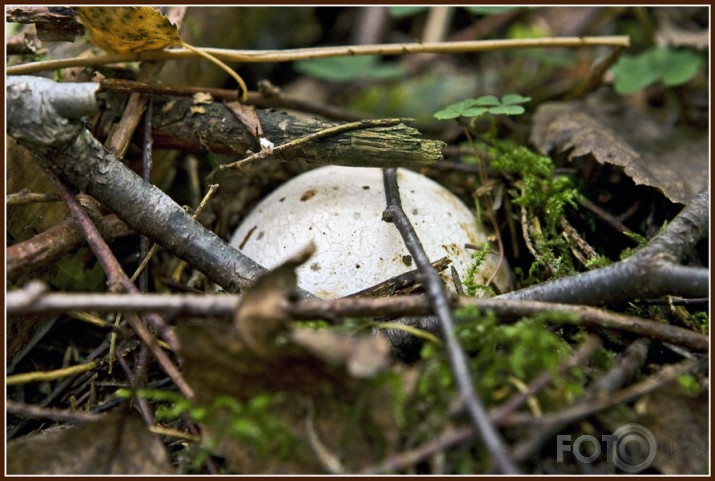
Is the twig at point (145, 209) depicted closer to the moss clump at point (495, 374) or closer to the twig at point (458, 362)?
the twig at point (458, 362)

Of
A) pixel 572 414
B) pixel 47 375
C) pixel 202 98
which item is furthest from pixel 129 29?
pixel 572 414

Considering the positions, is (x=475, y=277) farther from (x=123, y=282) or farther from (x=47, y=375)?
(x=47, y=375)

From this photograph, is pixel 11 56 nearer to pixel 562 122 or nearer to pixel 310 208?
pixel 310 208

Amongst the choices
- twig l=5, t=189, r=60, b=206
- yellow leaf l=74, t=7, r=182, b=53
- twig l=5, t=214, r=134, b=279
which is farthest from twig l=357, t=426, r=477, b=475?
yellow leaf l=74, t=7, r=182, b=53

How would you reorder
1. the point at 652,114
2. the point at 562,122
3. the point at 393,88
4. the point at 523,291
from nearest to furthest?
the point at 523,291, the point at 562,122, the point at 652,114, the point at 393,88

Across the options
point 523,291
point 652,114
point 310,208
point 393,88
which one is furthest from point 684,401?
point 393,88

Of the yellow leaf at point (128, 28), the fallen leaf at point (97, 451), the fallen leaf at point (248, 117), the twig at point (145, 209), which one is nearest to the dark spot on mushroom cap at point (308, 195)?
the fallen leaf at point (248, 117)

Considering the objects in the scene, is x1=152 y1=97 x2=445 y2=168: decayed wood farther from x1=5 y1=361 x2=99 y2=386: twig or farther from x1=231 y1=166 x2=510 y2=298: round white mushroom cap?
x1=5 y1=361 x2=99 y2=386: twig
